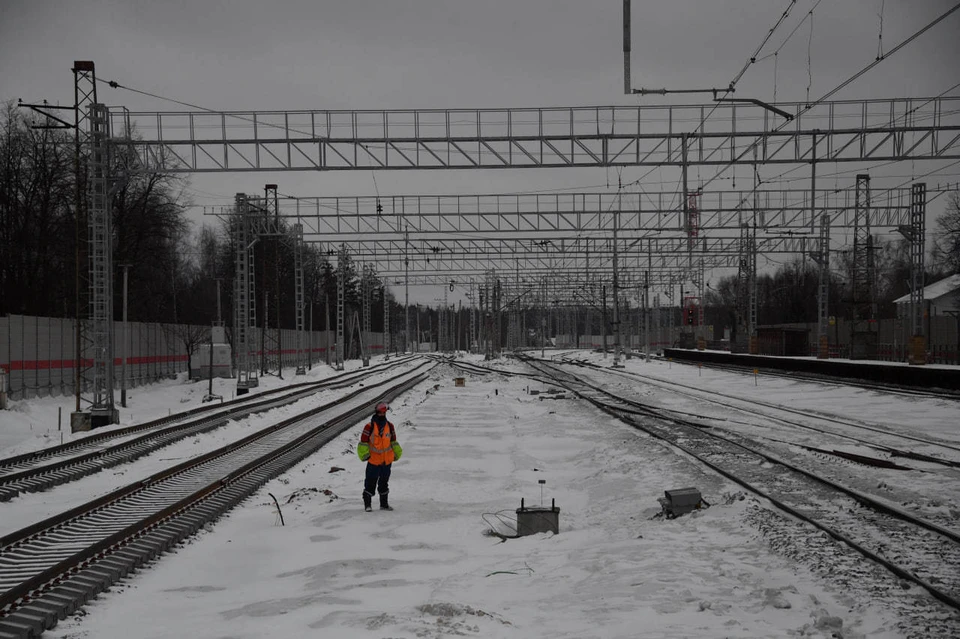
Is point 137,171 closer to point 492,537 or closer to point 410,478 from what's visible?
point 410,478

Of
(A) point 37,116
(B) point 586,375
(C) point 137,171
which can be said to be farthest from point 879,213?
(A) point 37,116

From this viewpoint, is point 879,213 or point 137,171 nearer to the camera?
point 137,171

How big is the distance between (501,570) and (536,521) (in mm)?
1779

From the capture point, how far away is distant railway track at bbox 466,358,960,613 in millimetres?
7763

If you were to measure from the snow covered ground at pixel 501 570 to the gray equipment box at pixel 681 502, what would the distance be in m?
0.19

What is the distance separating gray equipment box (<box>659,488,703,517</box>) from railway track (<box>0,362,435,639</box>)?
A: 619 cm

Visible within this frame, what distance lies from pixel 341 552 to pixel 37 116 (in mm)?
41040

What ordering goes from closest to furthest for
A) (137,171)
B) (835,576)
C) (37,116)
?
(835,576) < (137,171) < (37,116)

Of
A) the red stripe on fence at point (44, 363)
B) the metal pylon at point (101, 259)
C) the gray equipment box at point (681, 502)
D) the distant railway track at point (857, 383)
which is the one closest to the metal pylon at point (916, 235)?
the distant railway track at point (857, 383)

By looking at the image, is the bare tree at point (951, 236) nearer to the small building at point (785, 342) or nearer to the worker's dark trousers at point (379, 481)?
the small building at point (785, 342)

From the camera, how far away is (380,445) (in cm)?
1198

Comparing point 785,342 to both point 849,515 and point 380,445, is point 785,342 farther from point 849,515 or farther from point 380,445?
point 380,445

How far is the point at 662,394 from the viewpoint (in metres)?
34.8

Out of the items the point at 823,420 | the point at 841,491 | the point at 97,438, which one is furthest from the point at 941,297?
the point at 97,438
